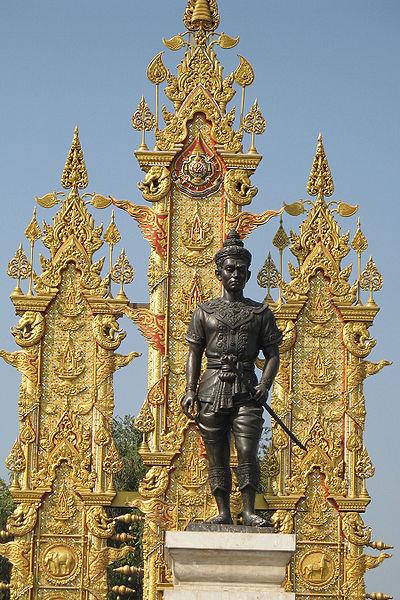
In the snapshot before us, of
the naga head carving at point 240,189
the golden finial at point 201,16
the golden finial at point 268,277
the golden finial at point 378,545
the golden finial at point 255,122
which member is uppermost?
the golden finial at point 201,16

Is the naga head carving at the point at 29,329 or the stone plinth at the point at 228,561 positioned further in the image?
the naga head carving at the point at 29,329

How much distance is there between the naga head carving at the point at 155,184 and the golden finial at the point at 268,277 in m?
1.25

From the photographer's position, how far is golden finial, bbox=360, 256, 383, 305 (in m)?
14.4

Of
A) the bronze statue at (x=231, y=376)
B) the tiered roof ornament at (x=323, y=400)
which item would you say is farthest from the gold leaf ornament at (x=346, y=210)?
the bronze statue at (x=231, y=376)

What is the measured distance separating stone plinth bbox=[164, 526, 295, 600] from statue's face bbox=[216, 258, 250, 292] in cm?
179

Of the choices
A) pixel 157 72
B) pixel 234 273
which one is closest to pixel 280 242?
pixel 157 72

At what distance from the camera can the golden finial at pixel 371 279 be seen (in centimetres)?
1441

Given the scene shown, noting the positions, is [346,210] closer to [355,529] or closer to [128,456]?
[355,529]

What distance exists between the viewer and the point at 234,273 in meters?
9.66

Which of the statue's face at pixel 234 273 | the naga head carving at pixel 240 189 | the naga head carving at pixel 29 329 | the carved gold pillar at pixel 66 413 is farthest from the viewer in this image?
the naga head carving at pixel 240 189

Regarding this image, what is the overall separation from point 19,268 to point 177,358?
181 cm

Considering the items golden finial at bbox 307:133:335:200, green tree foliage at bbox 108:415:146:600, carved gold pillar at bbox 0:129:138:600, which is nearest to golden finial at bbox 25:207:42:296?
carved gold pillar at bbox 0:129:138:600

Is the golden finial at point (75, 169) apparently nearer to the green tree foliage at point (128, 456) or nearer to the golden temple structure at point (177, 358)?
the golden temple structure at point (177, 358)

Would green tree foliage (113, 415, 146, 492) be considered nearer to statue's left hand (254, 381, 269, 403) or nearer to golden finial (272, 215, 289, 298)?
golden finial (272, 215, 289, 298)
